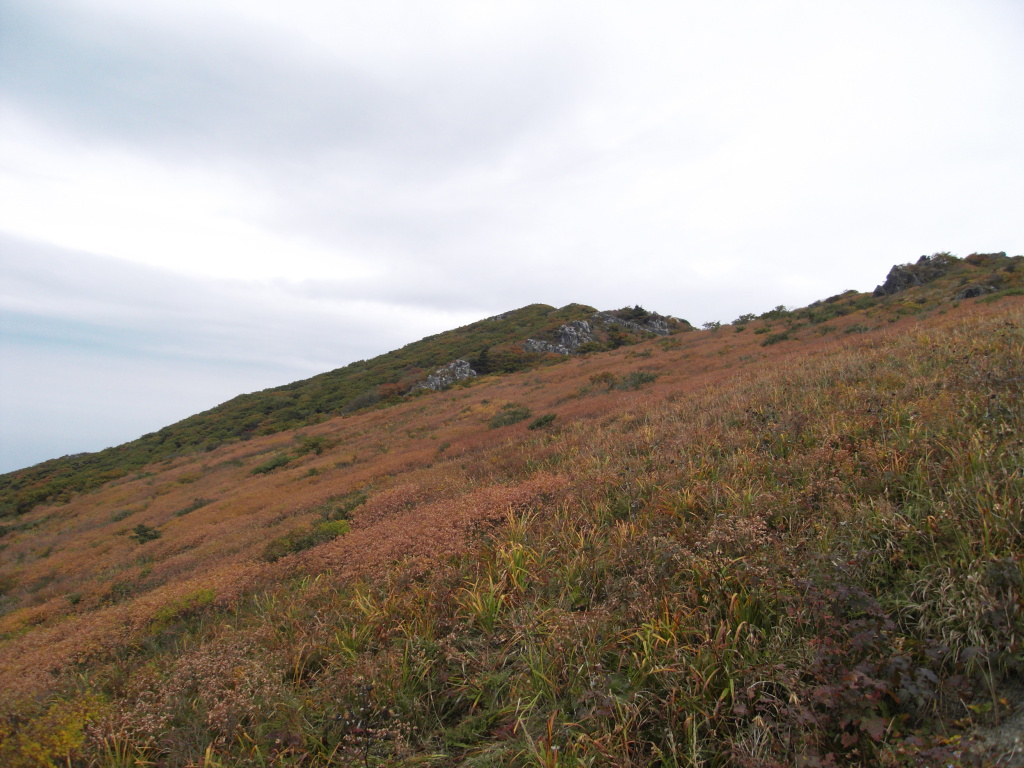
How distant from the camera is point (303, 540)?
925 cm

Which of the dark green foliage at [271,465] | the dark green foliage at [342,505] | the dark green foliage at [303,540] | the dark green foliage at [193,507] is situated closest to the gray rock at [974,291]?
the dark green foliage at [342,505]

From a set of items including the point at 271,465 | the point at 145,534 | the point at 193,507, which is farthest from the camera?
the point at 271,465

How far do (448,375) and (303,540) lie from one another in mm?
36507

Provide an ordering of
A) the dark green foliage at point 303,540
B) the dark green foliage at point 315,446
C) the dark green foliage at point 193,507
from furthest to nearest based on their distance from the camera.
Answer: the dark green foliage at point 315,446
the dark green foliage at point 193,507
the dark green foliage at point 303,540

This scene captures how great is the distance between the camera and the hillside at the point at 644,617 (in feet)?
8.86

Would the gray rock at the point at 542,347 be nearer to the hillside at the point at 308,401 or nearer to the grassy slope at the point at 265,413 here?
the hillside at the point at 308,401

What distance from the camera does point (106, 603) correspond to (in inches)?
376

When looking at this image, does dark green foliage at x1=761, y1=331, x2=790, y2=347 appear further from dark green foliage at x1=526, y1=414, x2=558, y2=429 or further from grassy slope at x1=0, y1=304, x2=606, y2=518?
grassy slope at x1=0, y1=304, x2=606, y2=518

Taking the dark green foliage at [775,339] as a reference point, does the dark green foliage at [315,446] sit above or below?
below

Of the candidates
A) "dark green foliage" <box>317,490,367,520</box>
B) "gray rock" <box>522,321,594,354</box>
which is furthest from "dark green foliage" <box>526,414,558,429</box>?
"gray rock" <box>522,321,594,354</box>

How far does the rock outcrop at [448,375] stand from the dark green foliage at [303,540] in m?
33.7

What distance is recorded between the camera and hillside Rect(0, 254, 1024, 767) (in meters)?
2.70

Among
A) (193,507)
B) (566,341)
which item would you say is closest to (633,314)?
(566,341)

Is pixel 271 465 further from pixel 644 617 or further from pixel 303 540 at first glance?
pixel 644 617
